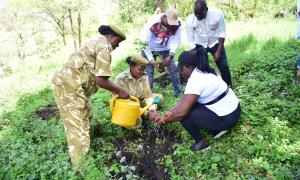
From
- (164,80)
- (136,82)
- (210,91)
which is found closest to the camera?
(210,91)

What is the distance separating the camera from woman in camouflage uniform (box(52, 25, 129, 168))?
3518 millimetres

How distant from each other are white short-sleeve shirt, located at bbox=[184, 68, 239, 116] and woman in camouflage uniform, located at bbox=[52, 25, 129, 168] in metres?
0.82

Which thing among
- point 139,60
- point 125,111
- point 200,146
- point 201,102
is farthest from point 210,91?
point 139,60

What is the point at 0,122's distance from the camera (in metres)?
6.06

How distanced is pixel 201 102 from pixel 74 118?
1.49 m

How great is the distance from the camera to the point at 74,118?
146 inches

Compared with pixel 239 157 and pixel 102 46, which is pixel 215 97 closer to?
pixel 239 157

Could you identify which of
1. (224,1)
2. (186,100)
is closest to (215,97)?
(186,100)

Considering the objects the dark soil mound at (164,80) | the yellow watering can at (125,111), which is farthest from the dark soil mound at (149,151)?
the dark soil mound at (164,80)

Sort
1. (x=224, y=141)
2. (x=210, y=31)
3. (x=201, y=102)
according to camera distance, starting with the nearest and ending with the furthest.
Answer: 1. (x=201, y=102)
2. (x=224, y=141)
3. (x=210, y=31)

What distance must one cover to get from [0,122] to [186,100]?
4313 millimetres

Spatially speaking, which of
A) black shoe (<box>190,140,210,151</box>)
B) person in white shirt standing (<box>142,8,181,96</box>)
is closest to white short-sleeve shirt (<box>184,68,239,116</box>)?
black shoe (<box>190,140,210,151</box>)

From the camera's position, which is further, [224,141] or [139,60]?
[139,60]

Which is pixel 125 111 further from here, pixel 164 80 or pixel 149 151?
pixel 164 80
